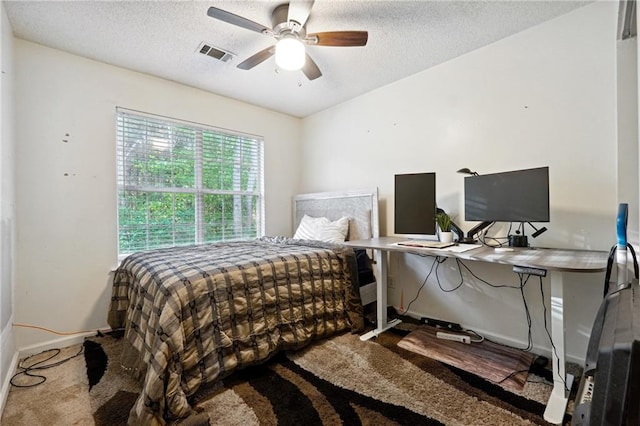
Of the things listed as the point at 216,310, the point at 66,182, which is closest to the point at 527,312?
the point at 216,310

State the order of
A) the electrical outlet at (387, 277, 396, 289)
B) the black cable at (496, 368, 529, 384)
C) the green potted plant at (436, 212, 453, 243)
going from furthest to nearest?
the electrical outlet at (387, 277, 396, 289)
the green potted plant at (436, 212, 453, 243)
the black cable at (496, 368, 529, 384)

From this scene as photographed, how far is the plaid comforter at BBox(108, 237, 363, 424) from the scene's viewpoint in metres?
1.53

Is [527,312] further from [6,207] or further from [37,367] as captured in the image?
[6,207]

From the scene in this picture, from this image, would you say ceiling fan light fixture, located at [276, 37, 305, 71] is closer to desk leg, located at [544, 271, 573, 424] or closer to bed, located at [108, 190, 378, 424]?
bed, located at [108, 190, 378, 424]

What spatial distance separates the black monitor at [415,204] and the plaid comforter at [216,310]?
1.98 ft

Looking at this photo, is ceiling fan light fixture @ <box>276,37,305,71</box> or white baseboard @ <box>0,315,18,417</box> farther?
ceiling fan light fixture @ <box>276,37,305,71</box>

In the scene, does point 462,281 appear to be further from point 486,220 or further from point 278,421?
point 278,421

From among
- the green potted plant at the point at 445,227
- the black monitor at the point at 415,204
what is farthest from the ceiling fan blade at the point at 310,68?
the green potted plant at the point at 445,227

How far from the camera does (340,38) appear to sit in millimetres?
1973

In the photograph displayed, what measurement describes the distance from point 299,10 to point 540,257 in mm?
2091

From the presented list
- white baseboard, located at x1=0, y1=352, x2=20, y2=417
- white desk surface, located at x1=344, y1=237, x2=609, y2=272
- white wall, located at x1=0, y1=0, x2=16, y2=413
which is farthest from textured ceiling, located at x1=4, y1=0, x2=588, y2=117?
white baseboard, located at x1=0, y1=352, x2=20, y2=417

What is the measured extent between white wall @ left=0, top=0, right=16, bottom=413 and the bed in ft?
2.13

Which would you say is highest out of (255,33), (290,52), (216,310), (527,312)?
(255,33)

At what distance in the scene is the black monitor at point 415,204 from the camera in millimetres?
2490
